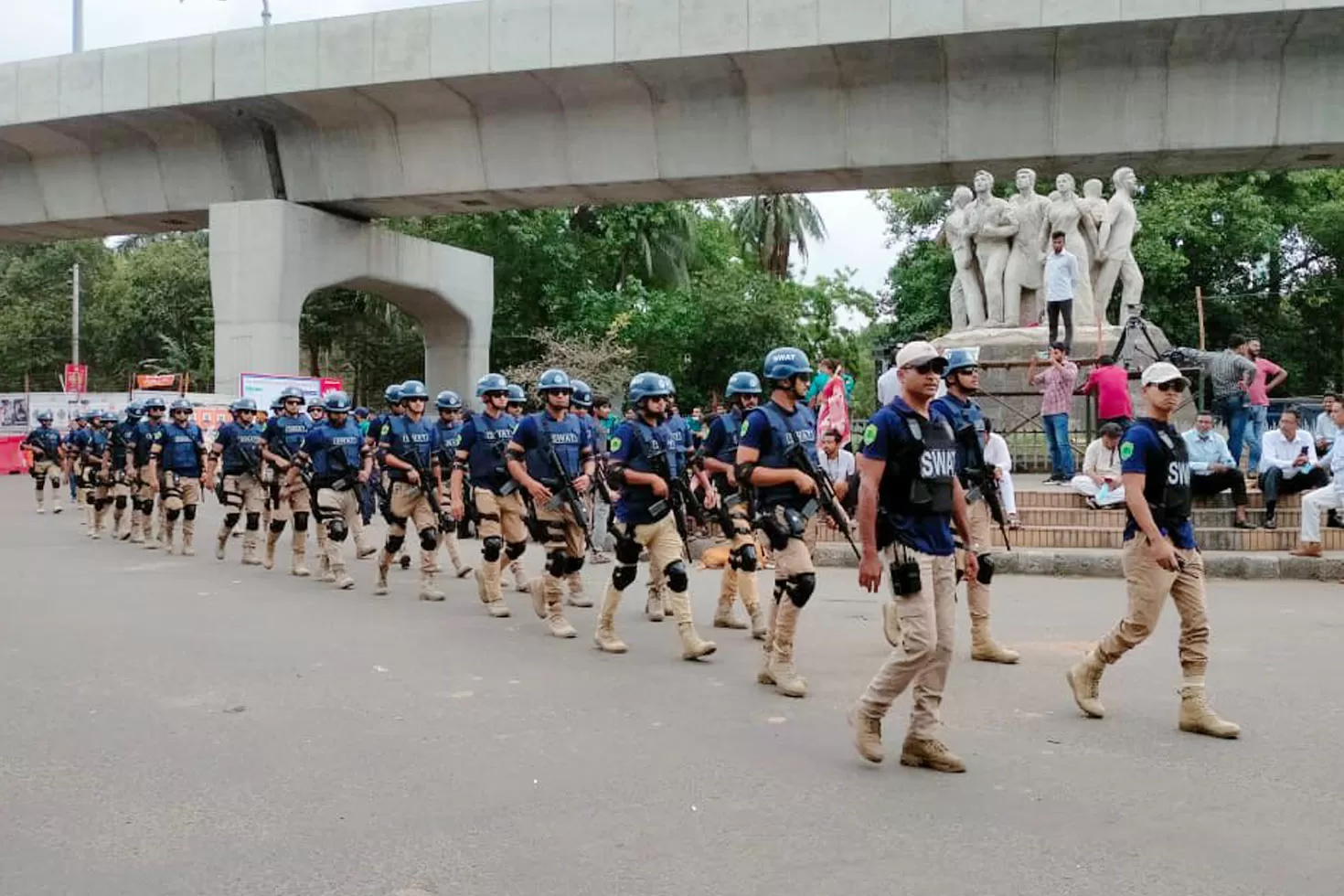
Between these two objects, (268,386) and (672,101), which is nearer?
(672,101)

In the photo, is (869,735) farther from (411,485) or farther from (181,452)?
(181,452)

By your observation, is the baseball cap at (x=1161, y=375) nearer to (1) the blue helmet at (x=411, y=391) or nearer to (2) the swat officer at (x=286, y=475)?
(1) the blue helmet at (x=411, y=391)

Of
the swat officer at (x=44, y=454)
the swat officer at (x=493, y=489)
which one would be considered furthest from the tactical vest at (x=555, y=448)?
the swat officer at (x=44, y=454)

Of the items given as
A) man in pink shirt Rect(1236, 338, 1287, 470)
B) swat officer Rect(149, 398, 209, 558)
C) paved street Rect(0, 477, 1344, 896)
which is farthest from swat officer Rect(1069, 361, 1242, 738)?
swat officer Rect(149, 398, 209, 558)

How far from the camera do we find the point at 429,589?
9.89m

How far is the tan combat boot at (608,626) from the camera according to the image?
294 inches

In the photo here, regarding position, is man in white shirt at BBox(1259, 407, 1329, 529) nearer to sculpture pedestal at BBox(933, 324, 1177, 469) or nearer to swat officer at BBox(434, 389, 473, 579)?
sculpture pedestal at BBox(933, 324, 1177, 469)

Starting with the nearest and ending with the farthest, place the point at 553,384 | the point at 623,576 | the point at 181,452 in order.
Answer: the point at 623,576, the point at 553,384, the point at 181,452

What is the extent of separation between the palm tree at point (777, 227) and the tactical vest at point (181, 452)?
28.7 metres

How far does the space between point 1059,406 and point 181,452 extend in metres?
10.5

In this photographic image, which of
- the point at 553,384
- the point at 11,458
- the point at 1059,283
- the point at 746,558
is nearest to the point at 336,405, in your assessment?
the point at 553,384

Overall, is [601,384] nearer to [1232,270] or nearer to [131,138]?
[131,138]

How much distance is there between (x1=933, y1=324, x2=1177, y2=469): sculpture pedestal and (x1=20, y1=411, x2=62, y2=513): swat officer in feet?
50.8

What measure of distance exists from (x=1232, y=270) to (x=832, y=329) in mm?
10849
